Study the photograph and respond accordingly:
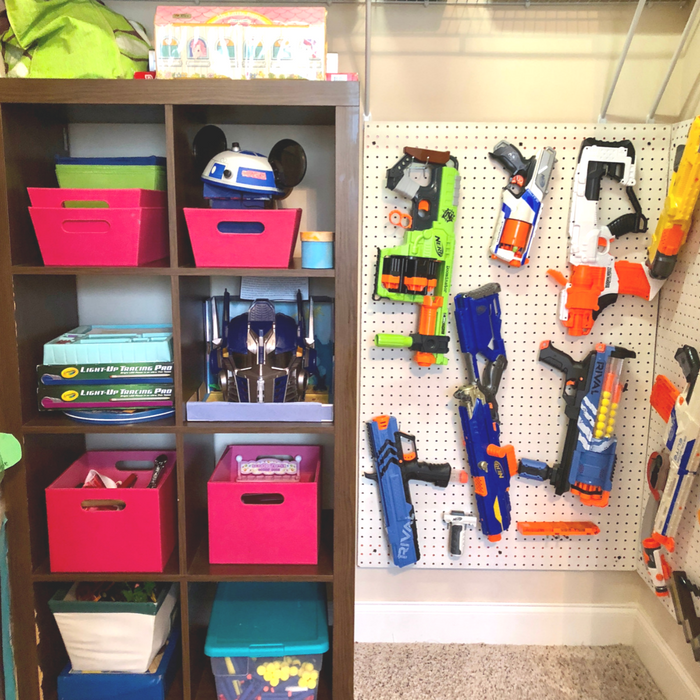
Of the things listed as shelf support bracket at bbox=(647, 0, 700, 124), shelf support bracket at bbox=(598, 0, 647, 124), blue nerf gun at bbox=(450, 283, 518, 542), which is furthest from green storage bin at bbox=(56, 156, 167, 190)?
shelf support bracket at bbox=(647, 0, 700, 124)

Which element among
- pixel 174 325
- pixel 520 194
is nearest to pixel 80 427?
pixel 174 325

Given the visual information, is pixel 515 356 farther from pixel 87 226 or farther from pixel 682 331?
pixel 87 226

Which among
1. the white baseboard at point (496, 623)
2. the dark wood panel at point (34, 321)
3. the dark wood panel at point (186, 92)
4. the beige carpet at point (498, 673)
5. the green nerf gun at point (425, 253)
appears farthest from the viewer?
the white baseboard at point (496, 623)

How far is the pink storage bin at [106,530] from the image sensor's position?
4.96 feet

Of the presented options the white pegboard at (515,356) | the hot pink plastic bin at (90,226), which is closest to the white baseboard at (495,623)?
the white pegboard at (515,356)

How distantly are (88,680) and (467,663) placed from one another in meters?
1.10

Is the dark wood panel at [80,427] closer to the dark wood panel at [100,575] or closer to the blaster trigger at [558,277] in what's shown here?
the dark wood panel at [100,575]

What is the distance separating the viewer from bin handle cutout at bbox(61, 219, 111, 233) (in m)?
1.44

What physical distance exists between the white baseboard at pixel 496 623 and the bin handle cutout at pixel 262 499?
60 centimetres

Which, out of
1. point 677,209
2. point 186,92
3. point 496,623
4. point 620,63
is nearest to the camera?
point 186,92

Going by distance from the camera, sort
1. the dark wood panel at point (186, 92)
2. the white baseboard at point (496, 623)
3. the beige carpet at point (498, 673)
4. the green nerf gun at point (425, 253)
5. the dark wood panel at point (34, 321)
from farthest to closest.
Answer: the white baseboard at point (496, 623) → the beige carpet at point (498, 673) → the green nerf gun at point (425, 253) → the dark wood panel at point (34, 321) → the dark wood panel at point (186, 92)

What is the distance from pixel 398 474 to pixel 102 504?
826 millimetres

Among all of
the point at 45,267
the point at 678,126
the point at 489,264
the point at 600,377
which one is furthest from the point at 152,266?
the point at 678,126

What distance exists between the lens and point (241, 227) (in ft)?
4.95
